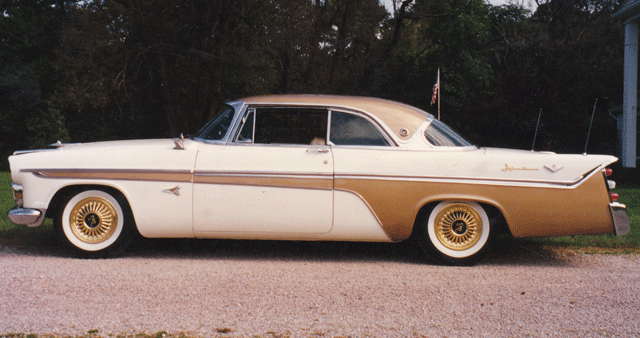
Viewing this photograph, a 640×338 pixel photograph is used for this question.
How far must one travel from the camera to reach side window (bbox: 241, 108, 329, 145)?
5477 millimetres

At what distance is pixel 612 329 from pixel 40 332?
347cm

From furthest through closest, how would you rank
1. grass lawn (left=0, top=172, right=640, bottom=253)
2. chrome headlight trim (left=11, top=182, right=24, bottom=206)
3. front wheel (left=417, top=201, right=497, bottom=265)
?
grass lawn (left=0, top=172, right=640, bottom=253) → chrome headlight trim (left=11, top=182, right=24, bottom=206) → front wheel (left=417, top=201, right=497, bottom=265)

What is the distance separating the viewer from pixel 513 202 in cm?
520

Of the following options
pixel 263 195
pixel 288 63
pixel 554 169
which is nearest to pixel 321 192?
pixel 263 195

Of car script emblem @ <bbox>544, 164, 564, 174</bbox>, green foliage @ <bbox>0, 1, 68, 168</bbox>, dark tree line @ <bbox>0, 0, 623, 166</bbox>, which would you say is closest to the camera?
car script emblem @ <bbox>544, 164, 564, 174</bbox>

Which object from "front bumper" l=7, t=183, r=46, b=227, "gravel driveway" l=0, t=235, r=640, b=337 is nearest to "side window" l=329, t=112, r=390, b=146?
"gravel driveway" l=0, t=235, r=640, b=337

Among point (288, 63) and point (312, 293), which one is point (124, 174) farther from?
point (288, 63)

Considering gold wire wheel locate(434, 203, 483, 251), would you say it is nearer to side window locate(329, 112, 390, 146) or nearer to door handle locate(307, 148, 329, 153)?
side window locate(329, 112, 390, 146)

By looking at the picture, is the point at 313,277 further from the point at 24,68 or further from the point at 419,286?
the point at 24,68

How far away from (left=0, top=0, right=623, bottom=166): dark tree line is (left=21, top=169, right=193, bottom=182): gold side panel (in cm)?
1756

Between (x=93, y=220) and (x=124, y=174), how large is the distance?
55 centimetres

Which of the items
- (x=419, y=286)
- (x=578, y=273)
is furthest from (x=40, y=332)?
(x=578, y=273)

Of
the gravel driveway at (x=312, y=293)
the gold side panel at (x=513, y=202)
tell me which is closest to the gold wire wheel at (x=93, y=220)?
the gravel driveway at (x=312, y=293)

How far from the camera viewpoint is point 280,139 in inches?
216
